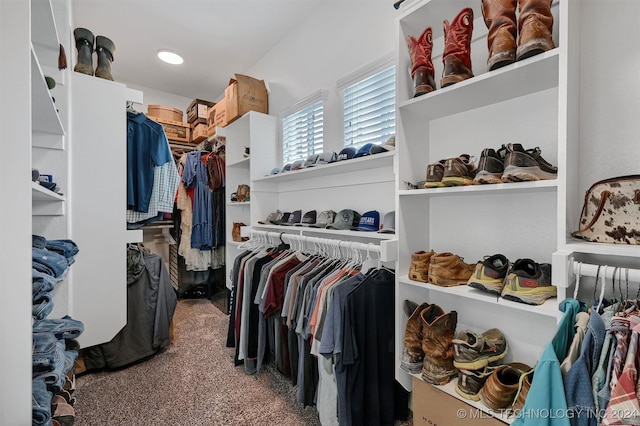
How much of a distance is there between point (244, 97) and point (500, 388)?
275 centimetres

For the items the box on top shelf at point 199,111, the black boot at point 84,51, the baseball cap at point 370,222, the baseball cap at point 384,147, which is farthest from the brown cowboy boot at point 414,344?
the box on top shelf at point 199,111

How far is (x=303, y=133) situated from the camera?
8.42 feet

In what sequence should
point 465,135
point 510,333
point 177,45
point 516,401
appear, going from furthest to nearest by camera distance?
point 177,45 < point 465,135 < point 510,333 < point 516,401

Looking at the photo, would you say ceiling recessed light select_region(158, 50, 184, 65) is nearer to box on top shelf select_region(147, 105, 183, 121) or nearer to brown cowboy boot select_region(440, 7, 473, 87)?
box on top shelf select_region(147, 105, 183, 121)

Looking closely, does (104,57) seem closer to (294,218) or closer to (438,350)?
(294,218)

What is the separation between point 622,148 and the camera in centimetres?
104

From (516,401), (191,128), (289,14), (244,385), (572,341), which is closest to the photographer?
(572,341)

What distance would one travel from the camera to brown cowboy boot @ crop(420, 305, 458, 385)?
4.09 ft

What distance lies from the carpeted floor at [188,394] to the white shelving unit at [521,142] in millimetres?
846

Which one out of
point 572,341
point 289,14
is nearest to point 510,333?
point 572,341

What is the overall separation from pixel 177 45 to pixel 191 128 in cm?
121

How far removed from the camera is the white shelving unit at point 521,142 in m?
0.99

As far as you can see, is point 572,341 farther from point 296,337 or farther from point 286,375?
point 286,375

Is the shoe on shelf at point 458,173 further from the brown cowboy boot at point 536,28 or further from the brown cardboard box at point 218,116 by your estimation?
the brown cardboard box at point 218,116
